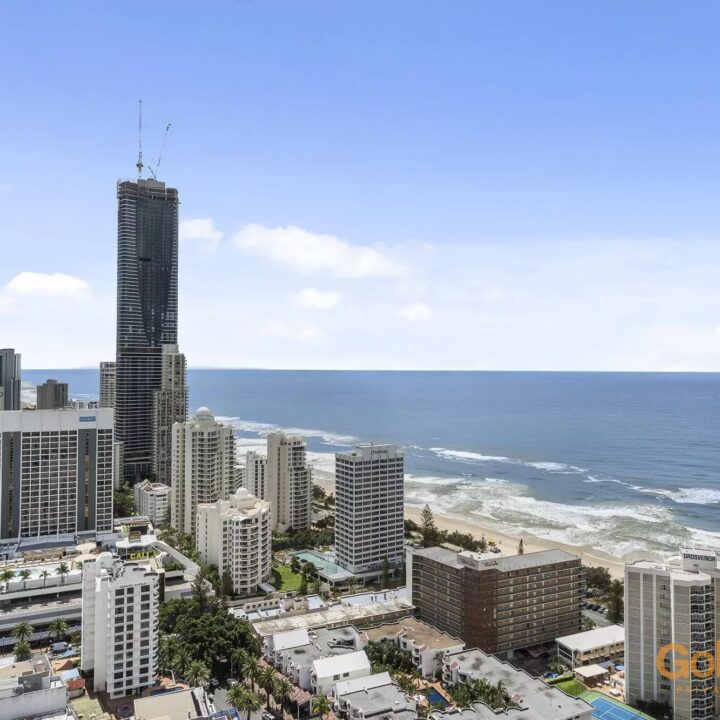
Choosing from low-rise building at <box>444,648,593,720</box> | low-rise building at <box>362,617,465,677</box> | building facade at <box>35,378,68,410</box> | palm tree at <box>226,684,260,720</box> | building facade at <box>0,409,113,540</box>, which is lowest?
low-rise building at <box>362,617,465,677</box>

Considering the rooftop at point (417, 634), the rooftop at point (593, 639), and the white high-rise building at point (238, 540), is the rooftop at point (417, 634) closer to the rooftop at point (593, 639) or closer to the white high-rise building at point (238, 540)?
the rooftop at point (593, 639)

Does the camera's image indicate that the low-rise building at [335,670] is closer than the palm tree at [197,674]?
No

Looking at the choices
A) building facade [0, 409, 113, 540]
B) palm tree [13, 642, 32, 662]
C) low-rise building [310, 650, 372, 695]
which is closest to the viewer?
low-rise building [310, 650, 372, 695]

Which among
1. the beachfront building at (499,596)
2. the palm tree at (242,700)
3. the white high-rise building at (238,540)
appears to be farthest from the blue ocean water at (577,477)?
the palm tree at (242,700)

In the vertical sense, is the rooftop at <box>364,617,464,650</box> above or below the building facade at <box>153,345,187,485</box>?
below

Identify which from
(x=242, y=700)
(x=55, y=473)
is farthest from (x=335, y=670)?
(x=55, y=473)

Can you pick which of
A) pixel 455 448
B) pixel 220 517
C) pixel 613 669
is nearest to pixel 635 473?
pixel 455 448

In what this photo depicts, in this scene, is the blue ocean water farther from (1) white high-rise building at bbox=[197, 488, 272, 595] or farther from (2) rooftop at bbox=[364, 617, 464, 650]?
(1) white high-rise building at bbox=[197, 488, 272, 595]

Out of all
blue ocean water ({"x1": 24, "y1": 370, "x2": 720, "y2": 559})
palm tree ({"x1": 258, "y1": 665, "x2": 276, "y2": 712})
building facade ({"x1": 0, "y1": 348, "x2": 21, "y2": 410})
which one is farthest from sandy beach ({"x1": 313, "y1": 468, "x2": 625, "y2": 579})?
building facade ({"x1": 0, "y1": 348, "x2": 21, "y2": 410})
